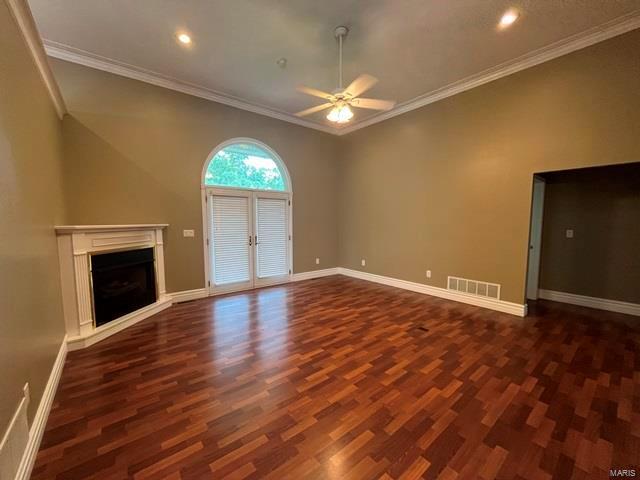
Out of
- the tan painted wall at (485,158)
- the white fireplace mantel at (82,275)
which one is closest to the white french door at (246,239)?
the white fireplace mantel at (82,275)

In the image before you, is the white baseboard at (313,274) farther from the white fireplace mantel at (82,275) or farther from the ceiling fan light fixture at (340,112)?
the ceiling fan light fixture at (340,112)

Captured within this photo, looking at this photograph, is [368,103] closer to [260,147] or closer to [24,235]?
[260,147]

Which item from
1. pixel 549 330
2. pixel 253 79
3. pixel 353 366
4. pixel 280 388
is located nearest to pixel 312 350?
pixel 353 366

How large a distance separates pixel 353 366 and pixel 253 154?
442 cm

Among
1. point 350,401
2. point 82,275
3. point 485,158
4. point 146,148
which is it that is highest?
point 146,148

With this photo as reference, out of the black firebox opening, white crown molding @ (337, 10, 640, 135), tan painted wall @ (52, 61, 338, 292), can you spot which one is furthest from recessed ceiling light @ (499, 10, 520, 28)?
the black firebox opening

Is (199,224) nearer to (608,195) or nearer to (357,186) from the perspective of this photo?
(357,186)

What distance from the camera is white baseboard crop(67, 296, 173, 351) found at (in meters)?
2.79

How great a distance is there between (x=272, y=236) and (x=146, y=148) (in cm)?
263

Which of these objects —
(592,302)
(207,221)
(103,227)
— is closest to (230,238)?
(207,221)

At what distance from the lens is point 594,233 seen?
159 inches

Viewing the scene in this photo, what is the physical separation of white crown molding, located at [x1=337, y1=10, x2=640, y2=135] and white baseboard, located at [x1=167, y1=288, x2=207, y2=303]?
5048 millimetres

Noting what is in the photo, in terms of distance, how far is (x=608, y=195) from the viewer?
3.91 metres

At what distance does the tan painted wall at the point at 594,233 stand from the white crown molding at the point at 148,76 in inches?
207
